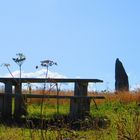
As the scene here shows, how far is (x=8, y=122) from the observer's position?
9.56 metres

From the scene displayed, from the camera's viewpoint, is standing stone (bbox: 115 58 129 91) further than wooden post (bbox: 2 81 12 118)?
Yes

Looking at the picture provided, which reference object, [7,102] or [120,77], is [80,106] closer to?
[7,102]

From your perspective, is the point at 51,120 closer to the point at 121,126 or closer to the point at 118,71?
the point at 121,126

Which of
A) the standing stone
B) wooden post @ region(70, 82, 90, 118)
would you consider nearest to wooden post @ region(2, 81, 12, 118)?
wooden post @ region(70, 82, 90, 118)

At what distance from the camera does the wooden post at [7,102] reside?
10.5 m

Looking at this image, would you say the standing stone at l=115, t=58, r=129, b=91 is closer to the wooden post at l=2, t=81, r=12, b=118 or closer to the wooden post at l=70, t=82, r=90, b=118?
the wooden post at l=70, t=82, r=90, b=118

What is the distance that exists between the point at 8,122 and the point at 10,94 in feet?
3.26

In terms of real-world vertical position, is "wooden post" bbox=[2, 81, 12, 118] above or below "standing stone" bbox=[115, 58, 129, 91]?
below

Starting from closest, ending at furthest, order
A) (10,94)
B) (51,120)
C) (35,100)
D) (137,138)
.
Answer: (137,138), (51,120), (10,94), (35,100)

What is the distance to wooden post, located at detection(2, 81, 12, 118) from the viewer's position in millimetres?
10508

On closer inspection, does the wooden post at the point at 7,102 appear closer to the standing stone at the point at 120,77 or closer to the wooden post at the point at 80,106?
the wooden post at the point at 80,106

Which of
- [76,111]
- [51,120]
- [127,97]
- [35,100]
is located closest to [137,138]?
[51,120]

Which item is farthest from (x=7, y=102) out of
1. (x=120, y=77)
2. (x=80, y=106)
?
(x=120, y=77)

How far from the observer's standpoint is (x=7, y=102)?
10680 millimetres
